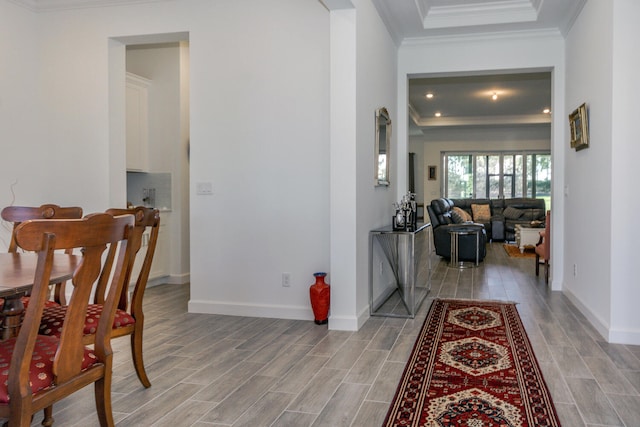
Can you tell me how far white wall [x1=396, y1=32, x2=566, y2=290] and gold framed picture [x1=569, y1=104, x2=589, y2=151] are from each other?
0.59 m

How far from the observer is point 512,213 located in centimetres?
1120

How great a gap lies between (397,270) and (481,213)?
22.1ft

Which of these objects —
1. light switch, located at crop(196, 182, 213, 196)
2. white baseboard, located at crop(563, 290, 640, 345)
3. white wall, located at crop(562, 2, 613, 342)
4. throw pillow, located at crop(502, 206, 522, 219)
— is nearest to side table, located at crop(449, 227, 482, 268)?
white wall, located at crop(562, 2, 613, 342)

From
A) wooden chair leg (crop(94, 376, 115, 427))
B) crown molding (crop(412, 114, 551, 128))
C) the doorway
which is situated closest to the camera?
wooden chair leg (crop(94, 376, 115, 427))

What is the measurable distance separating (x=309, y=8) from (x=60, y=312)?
117 inches

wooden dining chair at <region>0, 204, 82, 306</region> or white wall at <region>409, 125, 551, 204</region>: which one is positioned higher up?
white wall at <region>409, 125, 551, 204</region>

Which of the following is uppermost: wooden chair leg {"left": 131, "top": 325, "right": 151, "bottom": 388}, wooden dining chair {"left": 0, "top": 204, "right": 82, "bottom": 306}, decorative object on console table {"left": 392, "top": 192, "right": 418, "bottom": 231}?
wooden dining chair {"left": 0, "top": 204, "right": 82, "bottom": 306}

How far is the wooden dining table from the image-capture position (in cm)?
178

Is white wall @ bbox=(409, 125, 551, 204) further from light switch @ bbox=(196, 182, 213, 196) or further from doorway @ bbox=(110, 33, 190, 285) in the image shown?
light switch @ bbox=(196, 182, 213, 196)

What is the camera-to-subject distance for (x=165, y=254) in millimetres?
5727

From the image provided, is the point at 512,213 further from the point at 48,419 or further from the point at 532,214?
the point at 48,419

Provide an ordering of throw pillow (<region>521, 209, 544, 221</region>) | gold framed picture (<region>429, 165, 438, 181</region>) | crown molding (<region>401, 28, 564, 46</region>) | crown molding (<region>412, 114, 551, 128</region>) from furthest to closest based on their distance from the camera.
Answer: gold framed picture (<region>429, 165, 438, 181</region>), crown molding (<region>412, 114, 551, 128</region>), throw pillow (<region>521, 209, 544, 221</region>), crown molding (<region>401, 28, 564, 46</region>)

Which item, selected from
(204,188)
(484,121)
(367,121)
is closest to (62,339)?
(204,188)

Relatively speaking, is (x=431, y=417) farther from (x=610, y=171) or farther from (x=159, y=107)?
(x=159, y=107)
